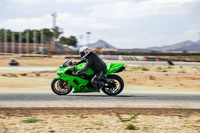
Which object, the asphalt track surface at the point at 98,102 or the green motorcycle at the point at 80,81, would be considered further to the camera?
the green motorcycle at the point at 80,81

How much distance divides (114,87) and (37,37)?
8692cm

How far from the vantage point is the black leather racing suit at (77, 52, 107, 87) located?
9.76 m

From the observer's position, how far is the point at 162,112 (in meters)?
7.65

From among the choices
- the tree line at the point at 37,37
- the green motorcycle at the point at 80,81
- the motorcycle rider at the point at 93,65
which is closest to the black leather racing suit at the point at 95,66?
the motorcycle rider at the point at 93,65

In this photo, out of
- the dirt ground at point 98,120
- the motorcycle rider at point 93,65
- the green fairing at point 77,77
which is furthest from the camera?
the green fairing at point 77,77

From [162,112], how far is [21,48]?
71.6m

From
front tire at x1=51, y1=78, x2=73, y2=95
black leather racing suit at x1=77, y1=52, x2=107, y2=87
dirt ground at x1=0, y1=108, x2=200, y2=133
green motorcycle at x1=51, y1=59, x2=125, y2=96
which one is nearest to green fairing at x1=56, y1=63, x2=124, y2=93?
green motorcycle at x1=51, y1=59, x2=125, y2=96

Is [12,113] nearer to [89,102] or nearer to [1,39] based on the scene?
[89,102]

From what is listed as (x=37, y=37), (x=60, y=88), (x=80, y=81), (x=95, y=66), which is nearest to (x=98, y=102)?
(x=80, y=81)

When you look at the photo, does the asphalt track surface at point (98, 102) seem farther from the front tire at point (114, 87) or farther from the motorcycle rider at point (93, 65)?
the motorcycle rider at point (93, 65)

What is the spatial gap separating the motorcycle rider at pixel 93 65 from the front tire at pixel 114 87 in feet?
1.26

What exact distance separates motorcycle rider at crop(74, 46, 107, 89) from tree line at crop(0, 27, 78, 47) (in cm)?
6214

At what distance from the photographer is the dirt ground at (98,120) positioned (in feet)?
19.7

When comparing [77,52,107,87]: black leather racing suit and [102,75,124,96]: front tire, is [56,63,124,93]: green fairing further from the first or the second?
[102,75,124,96]: front tire
